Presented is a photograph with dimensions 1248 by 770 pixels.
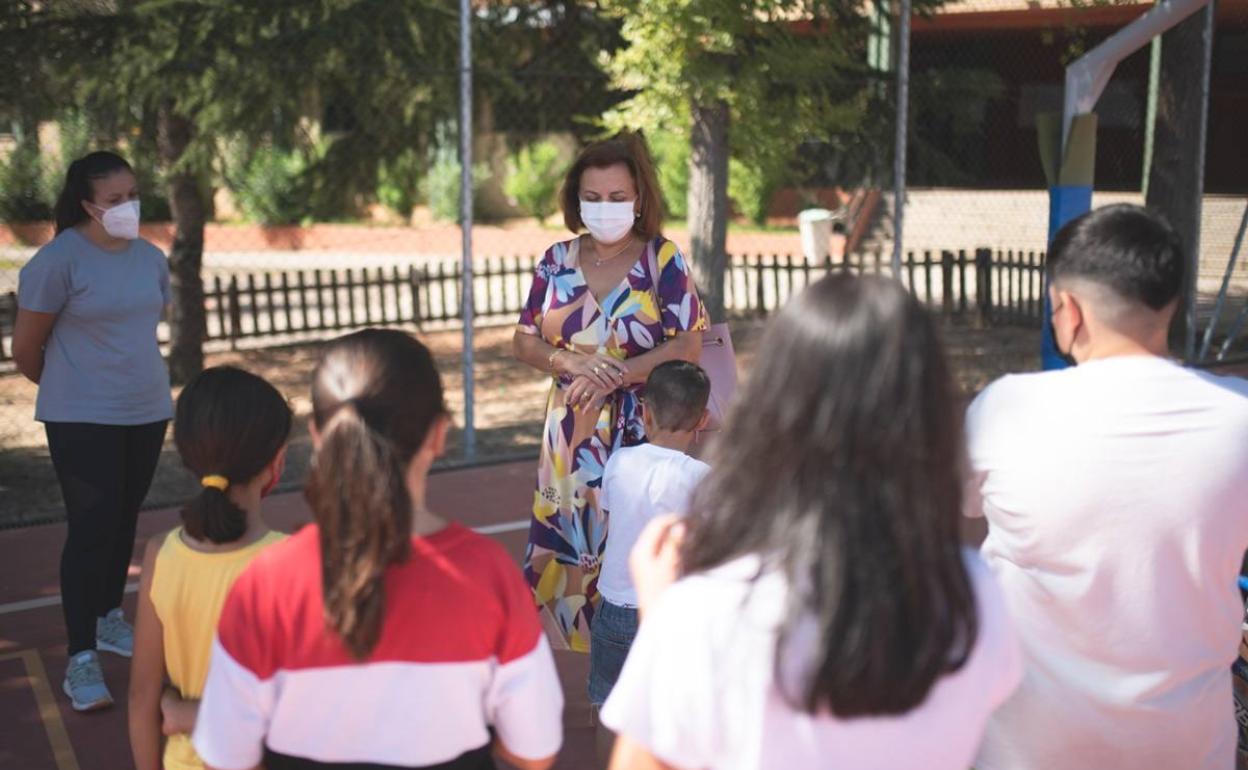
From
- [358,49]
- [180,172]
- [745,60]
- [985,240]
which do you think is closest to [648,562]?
[745,60]

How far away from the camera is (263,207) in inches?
1062

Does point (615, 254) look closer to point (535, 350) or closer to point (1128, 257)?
point (535, 350)

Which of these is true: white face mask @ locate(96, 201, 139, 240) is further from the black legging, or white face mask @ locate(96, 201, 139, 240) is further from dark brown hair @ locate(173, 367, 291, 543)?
dark brown hair @ locate(173, 367, 291, 543)

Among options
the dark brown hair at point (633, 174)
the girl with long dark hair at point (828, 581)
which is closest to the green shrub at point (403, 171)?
the dark brown hair at point (633, 174)

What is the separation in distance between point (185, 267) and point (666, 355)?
783 cm

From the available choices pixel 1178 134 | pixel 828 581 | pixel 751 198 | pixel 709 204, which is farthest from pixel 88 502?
pixel 751 198

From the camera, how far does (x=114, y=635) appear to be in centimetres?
456

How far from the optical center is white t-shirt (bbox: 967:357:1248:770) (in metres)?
2.00

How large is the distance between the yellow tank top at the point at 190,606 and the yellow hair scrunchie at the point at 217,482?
0.13 metres

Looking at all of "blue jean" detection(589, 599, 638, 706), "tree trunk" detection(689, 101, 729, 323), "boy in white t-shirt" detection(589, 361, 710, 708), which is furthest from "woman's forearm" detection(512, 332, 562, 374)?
"tree trunk" detection(689, 101, 729, 323)

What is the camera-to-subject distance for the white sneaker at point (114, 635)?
179 inches

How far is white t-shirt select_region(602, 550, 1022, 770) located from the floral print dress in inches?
89.9

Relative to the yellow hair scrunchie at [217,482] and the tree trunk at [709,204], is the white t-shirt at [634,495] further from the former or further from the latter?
the tree trunk at [709,204]

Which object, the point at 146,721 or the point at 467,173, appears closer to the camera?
the point at 146,721
